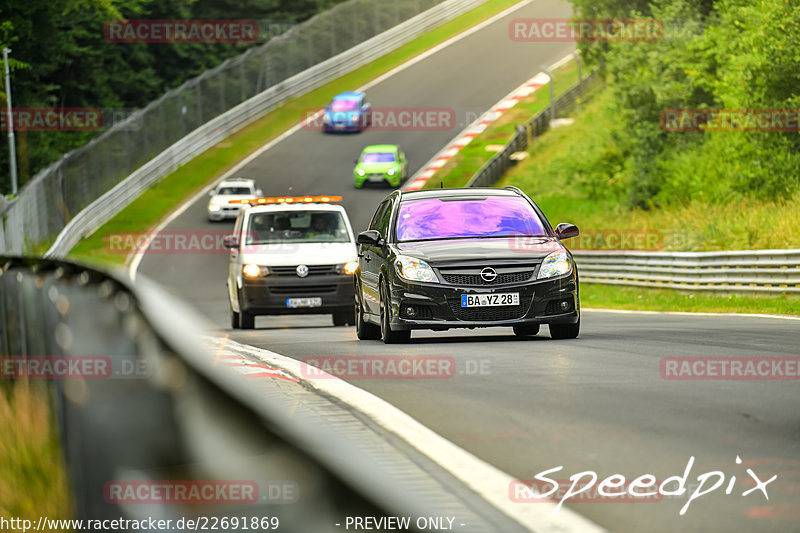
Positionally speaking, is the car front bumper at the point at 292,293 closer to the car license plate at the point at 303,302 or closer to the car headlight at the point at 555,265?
the car license plate at the point at 303,302

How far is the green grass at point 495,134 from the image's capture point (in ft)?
179

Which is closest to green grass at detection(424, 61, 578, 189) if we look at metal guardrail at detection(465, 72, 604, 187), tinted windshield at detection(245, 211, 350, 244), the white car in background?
metal guardrail at detection(465, 72, 604, 187)

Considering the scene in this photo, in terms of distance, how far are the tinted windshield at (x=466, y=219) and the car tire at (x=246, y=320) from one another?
5044mm

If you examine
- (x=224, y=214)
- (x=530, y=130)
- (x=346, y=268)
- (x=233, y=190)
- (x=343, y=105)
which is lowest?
(x=224, y=214)

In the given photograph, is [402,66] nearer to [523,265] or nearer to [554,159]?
[554,159]

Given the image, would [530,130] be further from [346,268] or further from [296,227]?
[346,268]

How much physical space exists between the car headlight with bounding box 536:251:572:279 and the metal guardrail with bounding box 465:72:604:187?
114ft

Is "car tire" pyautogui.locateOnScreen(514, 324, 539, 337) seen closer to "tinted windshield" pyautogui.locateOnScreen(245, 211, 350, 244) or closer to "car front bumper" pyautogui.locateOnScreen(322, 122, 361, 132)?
"tinted windshield" pyautogui.locateOnScreen(245, 211, 350, 244)

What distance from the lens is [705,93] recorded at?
41625 millimetres

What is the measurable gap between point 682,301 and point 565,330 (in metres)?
11.3

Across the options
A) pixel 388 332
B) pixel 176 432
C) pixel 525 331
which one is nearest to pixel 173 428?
pixel 176 432

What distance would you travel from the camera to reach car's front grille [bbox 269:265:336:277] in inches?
786

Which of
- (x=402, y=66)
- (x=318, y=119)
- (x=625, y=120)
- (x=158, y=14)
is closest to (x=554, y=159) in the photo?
(x=625, y=120)

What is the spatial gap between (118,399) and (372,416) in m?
3.80
